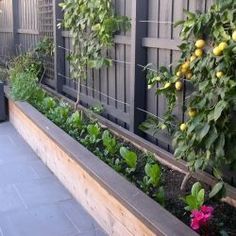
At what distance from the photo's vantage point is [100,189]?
3.07 metres

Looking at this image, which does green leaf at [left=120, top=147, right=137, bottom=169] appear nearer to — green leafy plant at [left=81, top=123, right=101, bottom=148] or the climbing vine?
the climbing vine

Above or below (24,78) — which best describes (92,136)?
below

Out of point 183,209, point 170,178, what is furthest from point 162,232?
point 170,178

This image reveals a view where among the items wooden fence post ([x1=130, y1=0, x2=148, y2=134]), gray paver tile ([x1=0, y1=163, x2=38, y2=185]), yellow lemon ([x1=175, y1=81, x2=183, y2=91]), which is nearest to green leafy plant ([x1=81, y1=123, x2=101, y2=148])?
wooden fence post ([x1=130, y1=0, x2=148, y2=134])

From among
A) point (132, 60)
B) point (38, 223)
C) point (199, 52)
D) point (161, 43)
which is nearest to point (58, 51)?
point (132, 60)

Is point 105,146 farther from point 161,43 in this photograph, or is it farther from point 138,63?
point 161,43

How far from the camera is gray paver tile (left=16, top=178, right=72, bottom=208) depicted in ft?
12.0

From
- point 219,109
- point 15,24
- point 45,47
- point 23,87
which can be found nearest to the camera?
point 219,109

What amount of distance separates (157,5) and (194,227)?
1.97 metres

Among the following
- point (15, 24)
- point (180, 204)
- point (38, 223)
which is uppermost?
point (15, 24)

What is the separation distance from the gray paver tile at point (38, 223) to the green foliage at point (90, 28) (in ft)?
5.62

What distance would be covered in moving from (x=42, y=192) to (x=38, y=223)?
1.96ft

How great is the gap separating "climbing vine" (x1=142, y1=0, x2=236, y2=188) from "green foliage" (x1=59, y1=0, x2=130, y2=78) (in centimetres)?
145

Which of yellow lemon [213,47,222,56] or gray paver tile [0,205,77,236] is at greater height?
yellow lemon [213,47,222,56]
